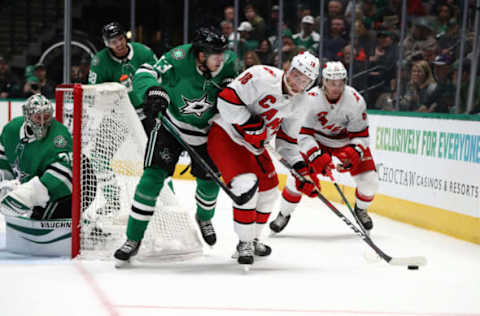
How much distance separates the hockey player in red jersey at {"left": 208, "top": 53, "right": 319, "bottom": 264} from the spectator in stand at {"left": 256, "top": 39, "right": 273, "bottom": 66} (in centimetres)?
387

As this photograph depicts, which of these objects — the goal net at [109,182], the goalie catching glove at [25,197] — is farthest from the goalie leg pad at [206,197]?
the goalie catching glove at [25,197]

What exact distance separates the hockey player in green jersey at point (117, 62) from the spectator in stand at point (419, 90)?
7.85 feet

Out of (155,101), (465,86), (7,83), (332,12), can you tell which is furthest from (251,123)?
(7,83)

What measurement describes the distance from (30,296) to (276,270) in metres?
1.14

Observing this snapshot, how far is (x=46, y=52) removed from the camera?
7.84m

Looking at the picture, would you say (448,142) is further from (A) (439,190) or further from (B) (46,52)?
(B) (46,52)

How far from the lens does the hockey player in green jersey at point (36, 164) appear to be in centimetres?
324

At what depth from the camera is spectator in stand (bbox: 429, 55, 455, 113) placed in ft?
17.8

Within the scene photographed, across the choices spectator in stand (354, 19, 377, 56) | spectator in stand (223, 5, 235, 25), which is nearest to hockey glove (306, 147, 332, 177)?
spectator in stand (354, 19, 377, 56)

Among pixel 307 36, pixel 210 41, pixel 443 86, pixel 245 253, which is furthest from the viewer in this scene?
pixel 307 36

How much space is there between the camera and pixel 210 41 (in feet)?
9.82

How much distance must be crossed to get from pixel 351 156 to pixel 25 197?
187cm

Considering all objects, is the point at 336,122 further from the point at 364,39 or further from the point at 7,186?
the point at 364,39

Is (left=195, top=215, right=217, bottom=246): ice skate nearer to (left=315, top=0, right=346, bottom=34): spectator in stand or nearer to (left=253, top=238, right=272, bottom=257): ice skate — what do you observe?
(left=253, top=238, right=272, bottom=257): ice skate
